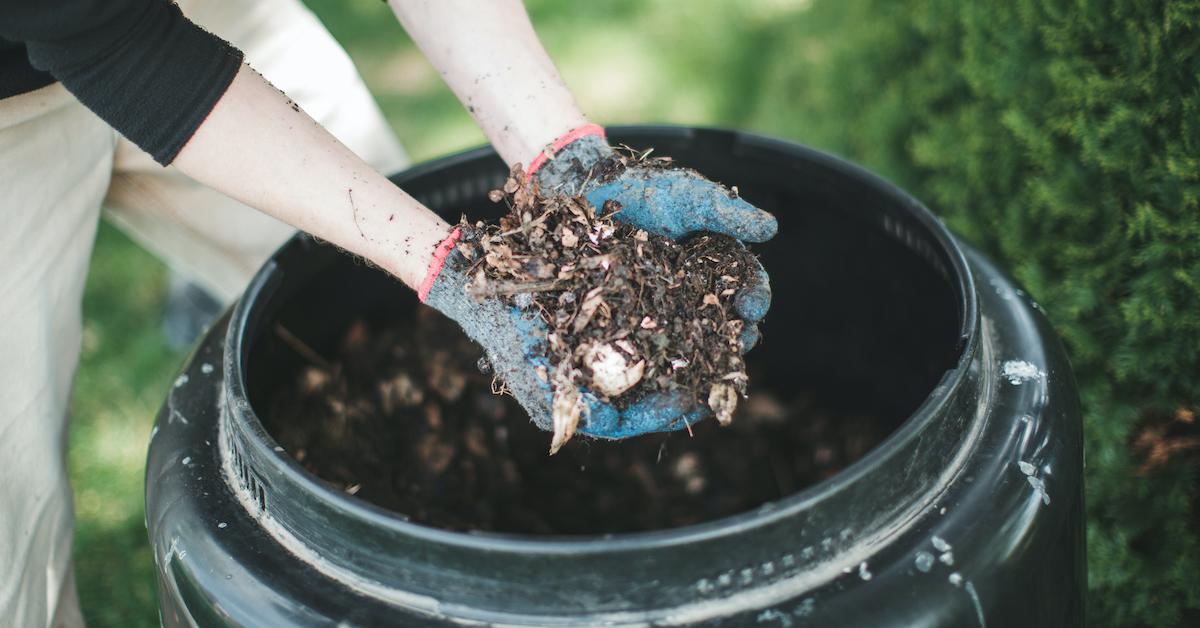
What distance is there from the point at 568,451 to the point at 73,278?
983 mm

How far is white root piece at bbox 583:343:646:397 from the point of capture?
1109 millimetres

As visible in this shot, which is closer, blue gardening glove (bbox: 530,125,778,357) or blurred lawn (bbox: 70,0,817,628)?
blue gardening glove (bbox: 530,125,778,357)

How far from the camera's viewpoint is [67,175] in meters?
1.49

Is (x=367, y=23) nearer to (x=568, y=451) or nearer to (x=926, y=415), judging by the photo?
(x=568, y=451)

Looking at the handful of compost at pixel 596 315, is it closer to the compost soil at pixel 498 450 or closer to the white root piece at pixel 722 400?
the white root piece at pixel 722 400

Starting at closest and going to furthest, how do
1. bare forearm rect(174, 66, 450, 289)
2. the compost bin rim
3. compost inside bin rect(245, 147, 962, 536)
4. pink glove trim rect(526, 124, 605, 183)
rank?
the compost bin rim, bare forearm rect(174, 66, 450, 289), pink glove trim rect(526, 124, 605, 183), compost inside bin rect(245, 147, 962, 536)

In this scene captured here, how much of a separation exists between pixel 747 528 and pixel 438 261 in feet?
1.79

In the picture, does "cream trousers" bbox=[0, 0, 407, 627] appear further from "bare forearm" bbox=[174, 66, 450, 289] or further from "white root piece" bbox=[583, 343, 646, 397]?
"white root piece" bbox=[583, 343, 646, 397]

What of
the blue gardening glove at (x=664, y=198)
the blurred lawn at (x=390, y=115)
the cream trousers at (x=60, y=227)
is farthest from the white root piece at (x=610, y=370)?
the blurred lawn at (x=390, y=115)

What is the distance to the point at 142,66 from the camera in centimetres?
109

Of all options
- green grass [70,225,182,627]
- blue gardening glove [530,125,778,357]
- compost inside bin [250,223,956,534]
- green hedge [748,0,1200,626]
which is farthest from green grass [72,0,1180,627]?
blue gardening glove [530,125,778,357]

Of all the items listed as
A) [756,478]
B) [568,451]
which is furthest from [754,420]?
[568,451]

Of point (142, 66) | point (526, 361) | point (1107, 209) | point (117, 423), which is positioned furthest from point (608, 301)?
point (117, 423)

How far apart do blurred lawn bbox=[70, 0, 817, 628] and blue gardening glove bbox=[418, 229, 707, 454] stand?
1.39 metres
